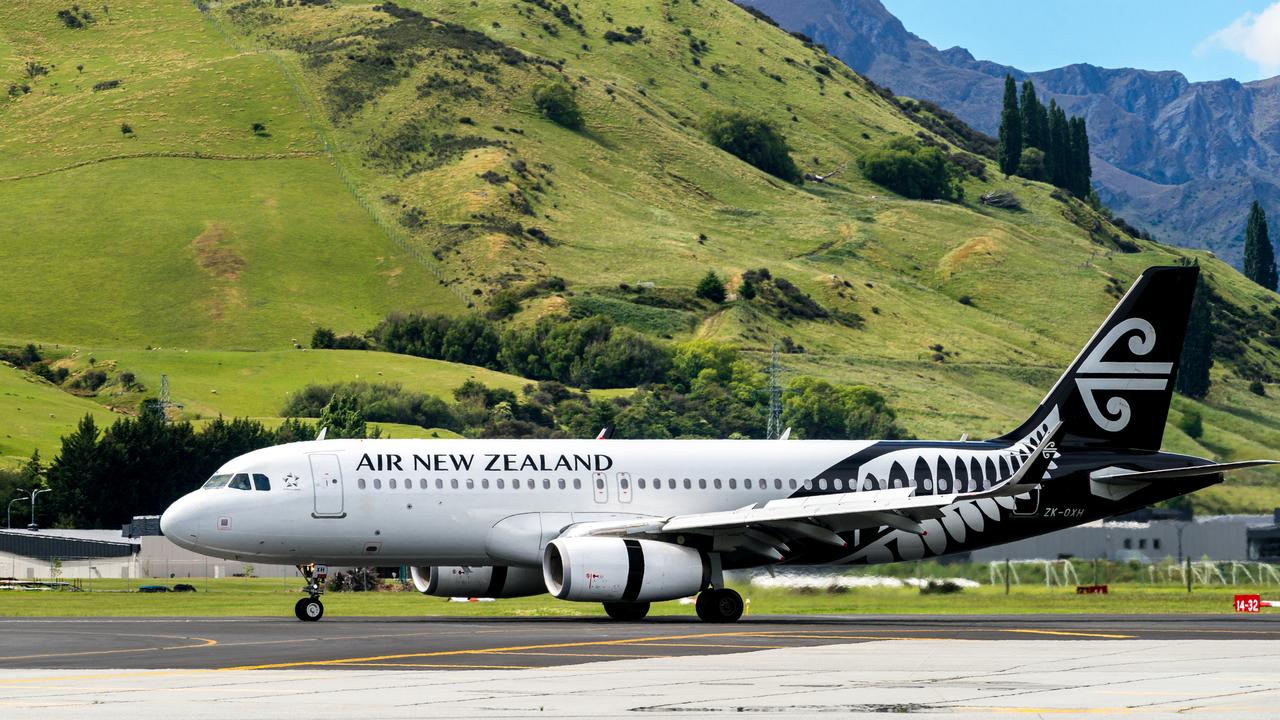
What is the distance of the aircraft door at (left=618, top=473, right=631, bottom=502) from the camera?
47.6 m

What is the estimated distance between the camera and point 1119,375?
170ft

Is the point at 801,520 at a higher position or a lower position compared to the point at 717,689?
higher

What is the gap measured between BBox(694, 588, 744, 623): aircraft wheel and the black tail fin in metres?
12.0

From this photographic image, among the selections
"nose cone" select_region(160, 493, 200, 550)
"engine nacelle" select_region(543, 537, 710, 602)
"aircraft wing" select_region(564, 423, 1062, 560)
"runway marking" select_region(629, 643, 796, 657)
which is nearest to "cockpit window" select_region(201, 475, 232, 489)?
"nose cone" select_region(160, 493, 200, 550)

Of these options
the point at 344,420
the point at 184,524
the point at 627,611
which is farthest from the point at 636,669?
the point at 344,420

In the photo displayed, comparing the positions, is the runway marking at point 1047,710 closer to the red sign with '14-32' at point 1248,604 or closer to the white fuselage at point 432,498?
the white fuselage at point 432,498

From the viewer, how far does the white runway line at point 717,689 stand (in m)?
22.7

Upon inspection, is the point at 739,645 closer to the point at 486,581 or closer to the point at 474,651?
the point at 474,651

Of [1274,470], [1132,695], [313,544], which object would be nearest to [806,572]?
[313,544]

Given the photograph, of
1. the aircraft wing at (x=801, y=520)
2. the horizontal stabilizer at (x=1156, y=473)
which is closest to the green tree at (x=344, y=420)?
the horizontal stabilizer at (x=1156, y=473)

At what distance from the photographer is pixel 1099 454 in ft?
169

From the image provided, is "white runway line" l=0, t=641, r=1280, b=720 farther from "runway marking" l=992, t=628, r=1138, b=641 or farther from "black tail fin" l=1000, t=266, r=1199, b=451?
"black tail fin" l=1000, t=266, r=1199, b=451

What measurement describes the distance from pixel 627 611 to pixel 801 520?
5776 millimetres

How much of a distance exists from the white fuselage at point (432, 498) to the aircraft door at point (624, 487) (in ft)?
0.09
